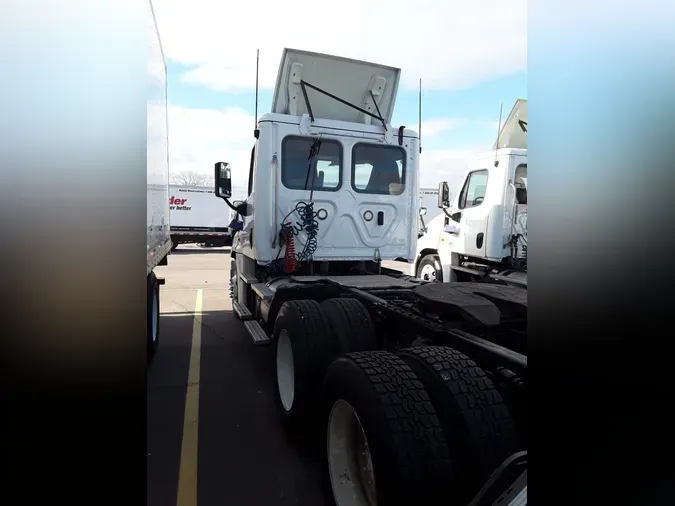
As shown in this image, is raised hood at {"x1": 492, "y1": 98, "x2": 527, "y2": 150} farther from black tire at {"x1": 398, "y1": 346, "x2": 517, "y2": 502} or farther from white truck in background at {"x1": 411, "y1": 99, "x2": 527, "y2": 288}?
black tire at {"x1": 398, "y1": 346, "x2": 517, "y2": 502}

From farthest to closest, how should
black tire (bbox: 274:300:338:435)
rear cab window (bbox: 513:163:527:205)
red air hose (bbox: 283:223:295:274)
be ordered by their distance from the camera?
1. rear cab window (bbox: 513:163:527:205)
2. red air hose (bbox: 283:223:295:274)
3. black tire (bbox: 274:300:338:435)

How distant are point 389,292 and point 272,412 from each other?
159cm

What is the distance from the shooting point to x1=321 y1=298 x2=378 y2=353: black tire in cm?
335

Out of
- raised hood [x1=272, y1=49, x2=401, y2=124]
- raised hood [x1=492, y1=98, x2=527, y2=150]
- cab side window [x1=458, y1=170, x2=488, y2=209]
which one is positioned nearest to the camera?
raised hood [x1=272, y1=49, x2=401, y2=124]

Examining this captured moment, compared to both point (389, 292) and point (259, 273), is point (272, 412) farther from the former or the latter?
point (259, 273)

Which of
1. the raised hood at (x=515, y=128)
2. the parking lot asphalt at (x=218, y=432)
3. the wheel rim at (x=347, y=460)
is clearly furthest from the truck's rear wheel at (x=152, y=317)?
the raised hood at (x=515, y=128)

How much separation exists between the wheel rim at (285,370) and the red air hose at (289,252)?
1549mm

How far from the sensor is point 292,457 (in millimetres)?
3436

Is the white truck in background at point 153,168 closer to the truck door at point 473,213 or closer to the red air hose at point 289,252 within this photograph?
the red air hose at point 289,252

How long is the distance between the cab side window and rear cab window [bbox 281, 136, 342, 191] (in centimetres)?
308

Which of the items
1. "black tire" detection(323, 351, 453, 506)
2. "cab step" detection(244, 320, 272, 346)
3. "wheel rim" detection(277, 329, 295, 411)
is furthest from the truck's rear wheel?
"black tire" detection(323, 351, 453, 506)
